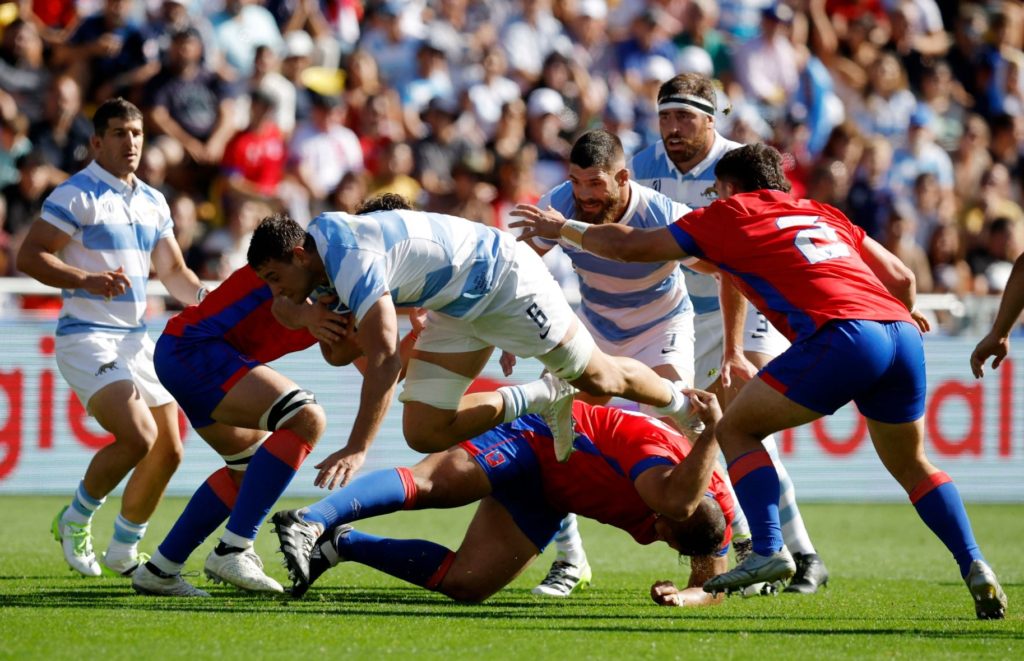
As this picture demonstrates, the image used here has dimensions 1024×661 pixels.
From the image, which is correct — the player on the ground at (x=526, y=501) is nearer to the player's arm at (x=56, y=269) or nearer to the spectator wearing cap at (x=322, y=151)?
the player's arm at (x=56, y=269)

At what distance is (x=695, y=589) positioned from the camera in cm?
676

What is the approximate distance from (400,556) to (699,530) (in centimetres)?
138

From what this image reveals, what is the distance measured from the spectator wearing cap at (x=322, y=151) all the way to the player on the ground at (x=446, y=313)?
7.45m

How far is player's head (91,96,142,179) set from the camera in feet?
26.0

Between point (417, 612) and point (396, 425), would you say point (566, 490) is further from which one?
point (396, 425)

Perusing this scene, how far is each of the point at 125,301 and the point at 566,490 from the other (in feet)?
9.42

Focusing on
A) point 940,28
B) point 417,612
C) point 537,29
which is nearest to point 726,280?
point 417,612

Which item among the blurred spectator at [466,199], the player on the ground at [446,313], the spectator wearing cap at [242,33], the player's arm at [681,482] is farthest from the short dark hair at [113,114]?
the spectator wearing cap at [242,33]

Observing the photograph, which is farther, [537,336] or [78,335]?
[78,335]

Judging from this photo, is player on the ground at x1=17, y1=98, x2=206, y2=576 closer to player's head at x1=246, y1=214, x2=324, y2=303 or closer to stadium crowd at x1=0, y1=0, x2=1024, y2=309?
player's head at x1=246, y1=214, x2=324, y2=303

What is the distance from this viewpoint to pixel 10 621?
5723 millimetres

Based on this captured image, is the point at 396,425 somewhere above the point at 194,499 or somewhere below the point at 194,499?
below

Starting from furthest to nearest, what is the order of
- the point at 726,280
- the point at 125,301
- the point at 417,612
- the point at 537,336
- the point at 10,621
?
the point at 125,301 → the point at 726,280 → the point at 537,336 → the point at 417,612 → the point at 10,621

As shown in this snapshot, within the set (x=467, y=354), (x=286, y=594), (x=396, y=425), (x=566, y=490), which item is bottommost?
(x=396, y=425)
